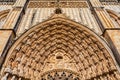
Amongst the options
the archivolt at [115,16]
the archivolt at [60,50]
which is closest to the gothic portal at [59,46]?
the archivolt at [60,50]

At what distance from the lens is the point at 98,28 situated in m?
8.23

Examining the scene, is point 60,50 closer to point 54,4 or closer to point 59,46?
point 59,46

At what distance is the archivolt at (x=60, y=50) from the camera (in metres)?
6.34

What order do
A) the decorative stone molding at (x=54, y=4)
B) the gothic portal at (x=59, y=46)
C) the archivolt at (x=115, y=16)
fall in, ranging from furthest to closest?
1. the decorative stone molding at (x=54, y=4)
2. the archivolt at (x=115, y=16)
3. the gothic portal at (x=59, y=46)

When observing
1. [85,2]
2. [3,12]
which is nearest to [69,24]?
[85,2]

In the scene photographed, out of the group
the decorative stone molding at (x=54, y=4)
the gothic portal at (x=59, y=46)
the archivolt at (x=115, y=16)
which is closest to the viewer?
the gothic portal at (x=59, y=46)

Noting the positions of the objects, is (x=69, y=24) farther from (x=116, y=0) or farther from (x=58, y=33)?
(x=116, y=0)

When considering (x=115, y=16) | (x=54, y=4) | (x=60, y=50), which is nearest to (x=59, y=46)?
(x=60, y=50)

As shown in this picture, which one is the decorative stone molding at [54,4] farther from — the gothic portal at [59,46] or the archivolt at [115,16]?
the archivolt at [115,16]

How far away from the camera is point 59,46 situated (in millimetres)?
8398

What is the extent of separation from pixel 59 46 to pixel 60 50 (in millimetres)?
205

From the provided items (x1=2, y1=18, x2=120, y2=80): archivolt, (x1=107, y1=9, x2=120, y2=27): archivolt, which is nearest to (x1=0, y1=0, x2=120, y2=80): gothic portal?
(x1=2, y1=18, x2=120, y2=80): archivolt

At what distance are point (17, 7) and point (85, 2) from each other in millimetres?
4367

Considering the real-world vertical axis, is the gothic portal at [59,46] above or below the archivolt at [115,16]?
below
